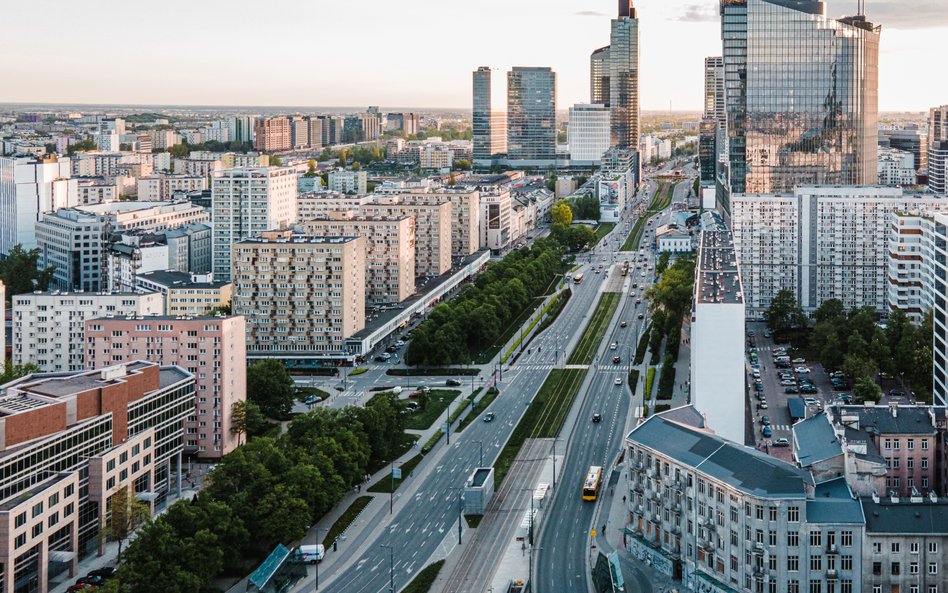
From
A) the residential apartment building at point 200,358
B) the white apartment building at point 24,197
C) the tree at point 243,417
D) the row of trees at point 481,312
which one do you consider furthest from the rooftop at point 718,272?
the white apartment building at point 24,197

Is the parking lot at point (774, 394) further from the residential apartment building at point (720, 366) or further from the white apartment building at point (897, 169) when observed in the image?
the white apartment building at point (897, 169)

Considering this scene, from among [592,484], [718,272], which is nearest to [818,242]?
[718,272]

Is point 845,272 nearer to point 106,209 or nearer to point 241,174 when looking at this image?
point 241,174

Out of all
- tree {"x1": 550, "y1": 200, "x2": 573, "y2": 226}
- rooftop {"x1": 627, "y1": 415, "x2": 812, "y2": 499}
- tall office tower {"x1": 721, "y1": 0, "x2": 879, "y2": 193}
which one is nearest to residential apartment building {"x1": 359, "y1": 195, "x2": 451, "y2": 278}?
tall office tower {"x1": 721, "y1": 0, "x2": 879, "y2": 193}

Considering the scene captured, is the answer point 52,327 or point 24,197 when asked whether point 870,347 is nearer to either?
point 52,327

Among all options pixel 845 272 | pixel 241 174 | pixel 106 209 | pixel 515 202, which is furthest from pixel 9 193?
pixel 845 272

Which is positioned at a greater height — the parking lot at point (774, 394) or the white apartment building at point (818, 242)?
the white apartment building at point (818, 242)
